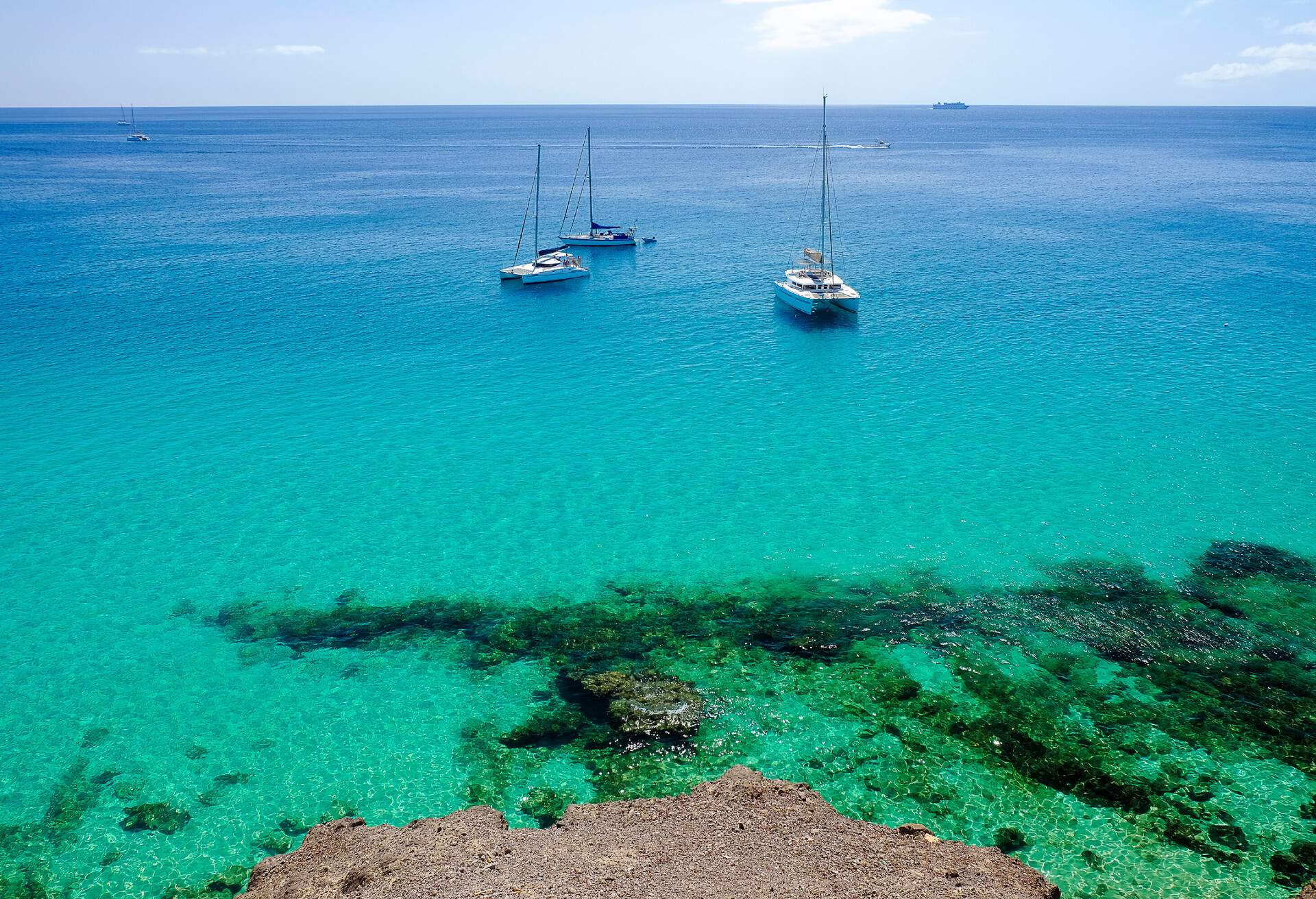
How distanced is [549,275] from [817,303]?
88.3 ft

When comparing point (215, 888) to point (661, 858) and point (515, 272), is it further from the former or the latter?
point (515, 272)

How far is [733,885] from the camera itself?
1789cm

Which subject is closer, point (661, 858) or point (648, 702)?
point (661, 858)

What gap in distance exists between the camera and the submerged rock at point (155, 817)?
71.8ft

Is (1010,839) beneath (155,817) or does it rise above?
above

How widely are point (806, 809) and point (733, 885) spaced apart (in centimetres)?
332

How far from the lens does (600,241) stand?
94312 millimetres

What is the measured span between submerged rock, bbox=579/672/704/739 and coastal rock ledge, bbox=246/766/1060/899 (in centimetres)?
379

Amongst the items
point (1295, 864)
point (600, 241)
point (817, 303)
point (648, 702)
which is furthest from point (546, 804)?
point (600, 241)

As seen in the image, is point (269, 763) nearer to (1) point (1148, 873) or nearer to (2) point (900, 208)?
(1) point (1148, 873)

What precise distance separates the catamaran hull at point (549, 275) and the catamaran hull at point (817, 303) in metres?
22.7

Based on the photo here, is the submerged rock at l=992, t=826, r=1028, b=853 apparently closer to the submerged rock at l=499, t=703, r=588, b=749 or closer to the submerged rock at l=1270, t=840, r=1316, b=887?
the submerged rock at l=1270, t=840, r=1316, b=887

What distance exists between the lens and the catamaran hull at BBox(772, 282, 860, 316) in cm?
6700

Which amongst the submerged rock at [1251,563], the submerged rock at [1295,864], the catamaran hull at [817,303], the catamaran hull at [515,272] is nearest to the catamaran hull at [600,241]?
the catamaran hull at [515,272]
